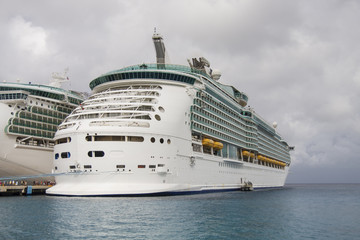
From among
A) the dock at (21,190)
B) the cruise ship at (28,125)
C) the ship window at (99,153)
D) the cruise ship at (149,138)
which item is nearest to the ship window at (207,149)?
the cruise ship at (149,138)

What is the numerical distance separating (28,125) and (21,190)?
390 inches

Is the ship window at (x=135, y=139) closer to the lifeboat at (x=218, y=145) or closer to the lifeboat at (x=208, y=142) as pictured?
the lifeboat at (x=208, y=142)

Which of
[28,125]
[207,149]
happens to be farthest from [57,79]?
[207,149]

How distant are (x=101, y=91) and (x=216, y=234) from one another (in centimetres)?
3305

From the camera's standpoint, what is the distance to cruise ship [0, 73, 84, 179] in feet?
152

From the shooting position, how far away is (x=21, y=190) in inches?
1735

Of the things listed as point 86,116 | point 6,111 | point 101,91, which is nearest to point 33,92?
point 6,111

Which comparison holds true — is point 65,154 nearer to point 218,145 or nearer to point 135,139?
point 135,139

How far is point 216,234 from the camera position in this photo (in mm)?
19312

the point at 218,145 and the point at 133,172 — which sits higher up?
the point at 218,145

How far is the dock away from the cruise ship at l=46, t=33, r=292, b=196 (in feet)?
25.3

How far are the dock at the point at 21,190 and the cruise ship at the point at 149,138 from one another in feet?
25.3

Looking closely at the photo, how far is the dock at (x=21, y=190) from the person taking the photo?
4222cm

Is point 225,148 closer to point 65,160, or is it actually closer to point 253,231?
point 65,160
